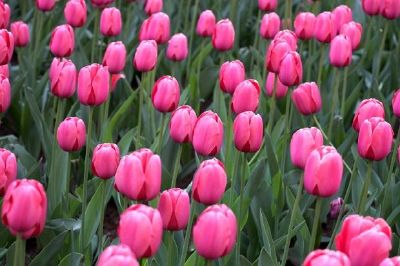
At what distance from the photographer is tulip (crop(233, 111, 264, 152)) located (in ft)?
6.74

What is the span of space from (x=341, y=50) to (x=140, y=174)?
135 centimetres

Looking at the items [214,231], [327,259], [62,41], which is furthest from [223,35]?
[327,259]

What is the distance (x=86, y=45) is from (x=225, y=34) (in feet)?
3.98

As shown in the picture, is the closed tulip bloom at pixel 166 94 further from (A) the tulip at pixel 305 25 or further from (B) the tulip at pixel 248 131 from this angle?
(A) the tulip at pixel 305 25

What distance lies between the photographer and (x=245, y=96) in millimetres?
2324

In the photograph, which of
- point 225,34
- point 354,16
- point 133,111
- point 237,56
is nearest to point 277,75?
point 225,34

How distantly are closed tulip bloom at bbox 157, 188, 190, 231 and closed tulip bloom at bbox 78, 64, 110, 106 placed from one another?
1.99ft

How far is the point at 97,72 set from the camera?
227 centimetres

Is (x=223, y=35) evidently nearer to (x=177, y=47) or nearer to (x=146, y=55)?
(x=177, y=47)

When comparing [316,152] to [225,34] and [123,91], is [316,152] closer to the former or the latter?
[225,34]

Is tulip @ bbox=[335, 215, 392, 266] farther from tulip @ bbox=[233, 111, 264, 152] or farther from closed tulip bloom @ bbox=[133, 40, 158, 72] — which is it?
closed tulip bloom @ bbox=[133, 40, 158, 72]

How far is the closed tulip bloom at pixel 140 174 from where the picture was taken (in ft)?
5.70

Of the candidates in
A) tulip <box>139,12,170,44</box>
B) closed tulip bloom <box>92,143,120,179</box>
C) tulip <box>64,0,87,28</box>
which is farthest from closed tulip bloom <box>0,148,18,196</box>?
tulip <box>64,0,87,28</box>

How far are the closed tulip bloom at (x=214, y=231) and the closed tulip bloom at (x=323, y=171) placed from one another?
33 cm
